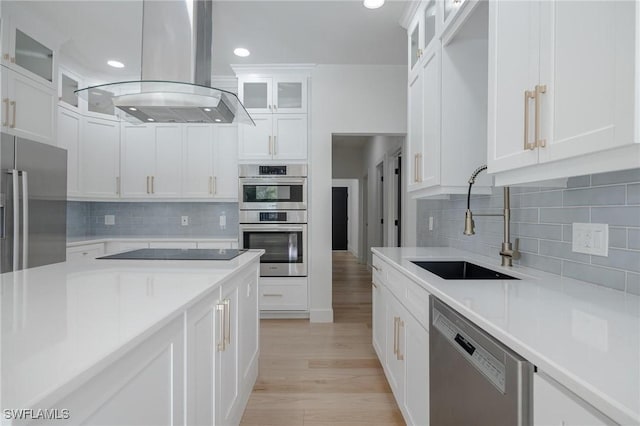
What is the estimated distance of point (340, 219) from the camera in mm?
10898

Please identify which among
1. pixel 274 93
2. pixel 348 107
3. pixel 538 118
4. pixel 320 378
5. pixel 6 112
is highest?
pixel 274 93

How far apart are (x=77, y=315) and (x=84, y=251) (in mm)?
3178

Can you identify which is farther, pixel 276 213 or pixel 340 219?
pixel 340 219

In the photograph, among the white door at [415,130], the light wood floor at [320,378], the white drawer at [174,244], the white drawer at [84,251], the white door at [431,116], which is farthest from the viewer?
the white drawer at [174,244]

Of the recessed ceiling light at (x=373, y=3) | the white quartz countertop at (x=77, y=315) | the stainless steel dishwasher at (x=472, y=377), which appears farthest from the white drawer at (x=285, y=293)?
the recessed ceiling light at (x=373, y=3)

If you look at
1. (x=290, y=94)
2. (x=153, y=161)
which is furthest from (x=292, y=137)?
(x=153, y=161)

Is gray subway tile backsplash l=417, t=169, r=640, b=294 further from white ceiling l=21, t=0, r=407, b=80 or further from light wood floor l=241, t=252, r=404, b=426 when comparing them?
white ceiling l=21, t=0, r=407, b=80

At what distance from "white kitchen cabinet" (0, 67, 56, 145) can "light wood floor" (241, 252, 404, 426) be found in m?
2.61

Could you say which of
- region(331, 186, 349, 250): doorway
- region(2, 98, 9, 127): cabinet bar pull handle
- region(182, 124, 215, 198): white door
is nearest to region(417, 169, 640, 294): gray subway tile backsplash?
region(182, 124, 215, 198): white door

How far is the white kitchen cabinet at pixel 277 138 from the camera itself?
3736mm

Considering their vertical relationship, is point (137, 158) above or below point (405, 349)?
above

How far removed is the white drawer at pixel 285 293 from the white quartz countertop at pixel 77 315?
219 centimetres

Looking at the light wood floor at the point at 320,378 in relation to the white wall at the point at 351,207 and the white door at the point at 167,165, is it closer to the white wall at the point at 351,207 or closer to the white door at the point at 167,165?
the white door at the point at 167,165

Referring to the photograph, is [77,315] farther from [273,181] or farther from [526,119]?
[273,181]
